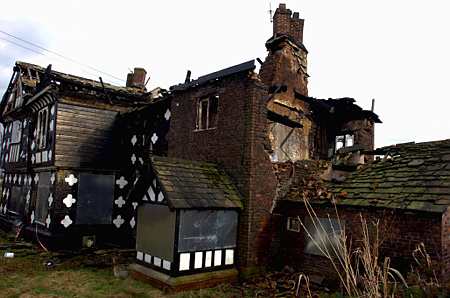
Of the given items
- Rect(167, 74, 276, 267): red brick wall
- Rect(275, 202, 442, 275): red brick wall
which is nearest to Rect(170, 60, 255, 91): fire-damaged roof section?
Rect(167, 74, 276, 267): red brick wall

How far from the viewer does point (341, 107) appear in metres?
16.4

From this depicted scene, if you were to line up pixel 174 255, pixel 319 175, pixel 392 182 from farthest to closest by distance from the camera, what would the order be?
1. pixel 319 175
2. pixel 392 182
3. pixel 174 255

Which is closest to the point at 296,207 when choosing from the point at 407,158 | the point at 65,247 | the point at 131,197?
the point at 407,158

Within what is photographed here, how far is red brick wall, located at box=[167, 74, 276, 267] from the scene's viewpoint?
A: 10.4 meters

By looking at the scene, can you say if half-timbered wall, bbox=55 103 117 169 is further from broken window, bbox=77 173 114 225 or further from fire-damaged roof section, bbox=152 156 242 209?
fire-damaged roof section, bbox=152 156 242 209

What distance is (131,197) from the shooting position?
11141 millimetres

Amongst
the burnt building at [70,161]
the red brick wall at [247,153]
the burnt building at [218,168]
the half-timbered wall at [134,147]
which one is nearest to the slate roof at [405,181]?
the burnt building at [218,168]

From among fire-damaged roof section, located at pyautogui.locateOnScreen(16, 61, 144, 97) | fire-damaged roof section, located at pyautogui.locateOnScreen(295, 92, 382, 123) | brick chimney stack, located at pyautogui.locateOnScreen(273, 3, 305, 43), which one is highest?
brick chimney stack, located at pyautogui.locateOnScreen(273, 3, 305, 43)

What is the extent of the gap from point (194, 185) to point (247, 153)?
183 centimetres

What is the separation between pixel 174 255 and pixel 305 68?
37.5 feet

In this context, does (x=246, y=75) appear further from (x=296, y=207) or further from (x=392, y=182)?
(x=392, y=182)

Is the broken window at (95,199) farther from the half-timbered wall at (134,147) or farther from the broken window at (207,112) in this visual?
the broken window at (207,112)

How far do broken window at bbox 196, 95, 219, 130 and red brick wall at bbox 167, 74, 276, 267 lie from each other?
1.31 feet

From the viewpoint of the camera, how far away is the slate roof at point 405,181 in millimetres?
8375
